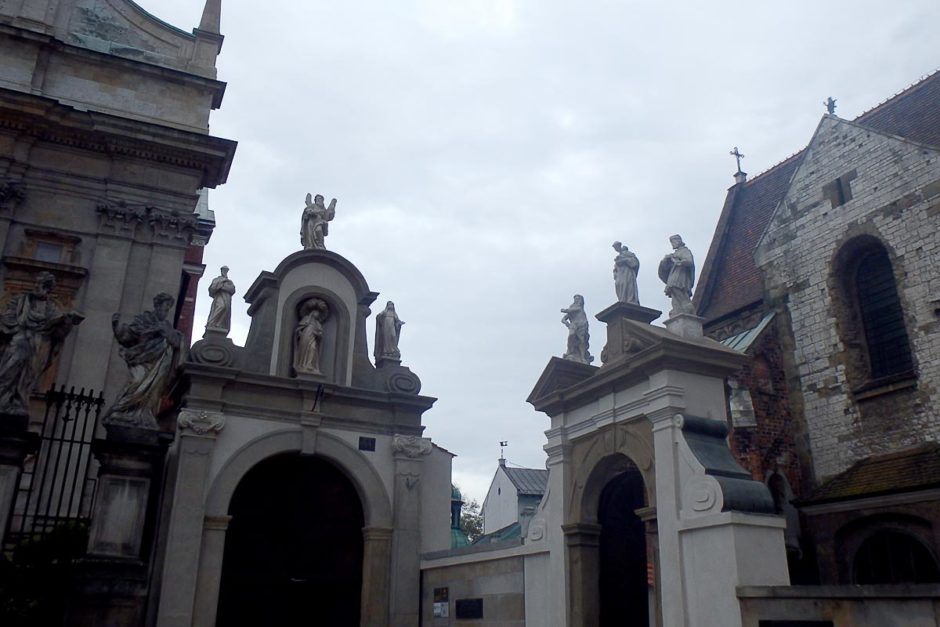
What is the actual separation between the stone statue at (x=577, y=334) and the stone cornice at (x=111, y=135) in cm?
971

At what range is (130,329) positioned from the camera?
11.1m

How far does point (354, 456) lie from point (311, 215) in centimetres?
502

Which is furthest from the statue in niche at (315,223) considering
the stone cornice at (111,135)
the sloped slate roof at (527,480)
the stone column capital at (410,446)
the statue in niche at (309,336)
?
the sloped slate roof at (527,480)

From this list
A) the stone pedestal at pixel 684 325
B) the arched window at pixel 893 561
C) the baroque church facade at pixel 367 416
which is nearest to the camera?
the baroque church facade at pixel 367 416

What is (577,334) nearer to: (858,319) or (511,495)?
(858,319)

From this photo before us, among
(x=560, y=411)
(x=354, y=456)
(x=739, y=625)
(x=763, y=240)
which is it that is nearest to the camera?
(x=739, y=625)

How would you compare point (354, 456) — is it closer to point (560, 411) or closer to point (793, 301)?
point (560, 411)

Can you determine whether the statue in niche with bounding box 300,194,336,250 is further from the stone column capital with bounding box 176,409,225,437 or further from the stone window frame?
the stone window frame

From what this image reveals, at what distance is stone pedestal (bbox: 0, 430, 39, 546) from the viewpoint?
9500 mm

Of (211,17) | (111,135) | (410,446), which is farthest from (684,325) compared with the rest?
(211,17)

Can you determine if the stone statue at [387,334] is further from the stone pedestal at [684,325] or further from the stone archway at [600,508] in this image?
the stone pedestal at [684,325]

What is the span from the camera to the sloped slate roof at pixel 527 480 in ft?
147

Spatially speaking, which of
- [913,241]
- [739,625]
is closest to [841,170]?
[913,241]

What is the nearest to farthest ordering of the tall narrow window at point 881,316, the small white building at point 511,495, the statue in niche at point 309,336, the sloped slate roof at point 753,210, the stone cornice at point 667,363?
the stone cornice at point 667,363, the statue in niche at point 309,336, the tall narrow window at point 881,316, the sloped slate roof at point 753,210, the small white building at point 511,495
